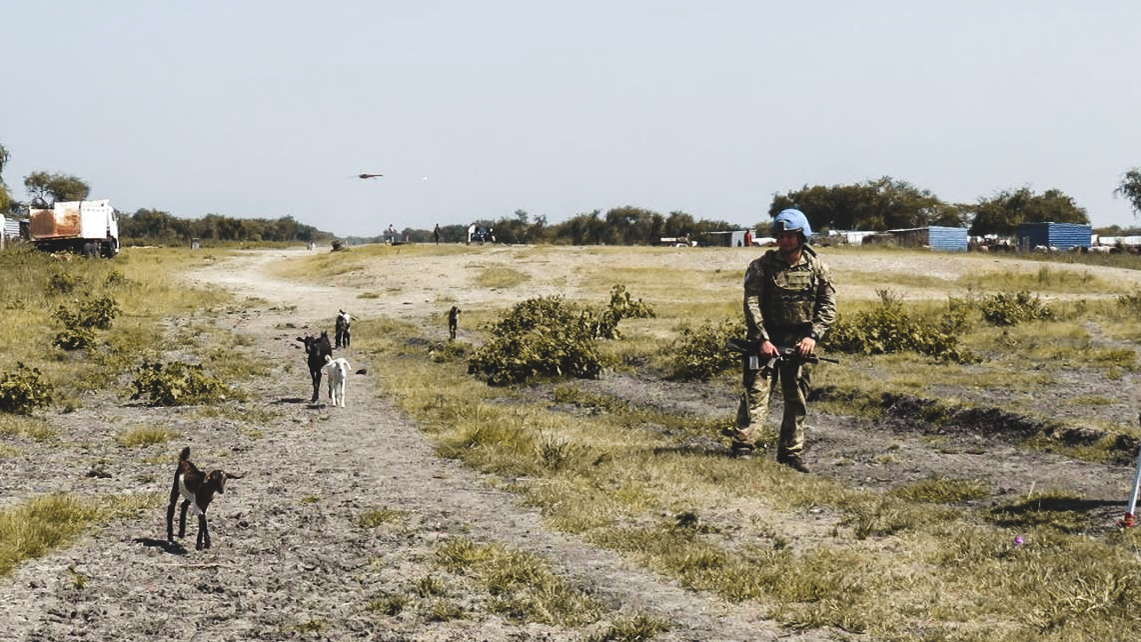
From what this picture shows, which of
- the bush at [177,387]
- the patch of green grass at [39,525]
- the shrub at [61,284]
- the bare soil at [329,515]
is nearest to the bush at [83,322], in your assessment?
the shrub at [61,284]

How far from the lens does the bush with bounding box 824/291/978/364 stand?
21172 mm

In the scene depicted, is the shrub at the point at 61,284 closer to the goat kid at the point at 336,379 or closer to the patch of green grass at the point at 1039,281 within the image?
the goat kid at the point at 336,379

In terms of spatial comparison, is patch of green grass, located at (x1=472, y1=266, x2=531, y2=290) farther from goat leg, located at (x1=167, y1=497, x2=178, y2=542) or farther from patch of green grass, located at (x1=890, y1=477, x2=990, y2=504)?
goat leg, located at (x1=167, y1=497, x2=178, y2=542)

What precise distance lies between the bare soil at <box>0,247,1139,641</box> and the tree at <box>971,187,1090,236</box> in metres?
111

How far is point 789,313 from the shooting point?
11.7 meters

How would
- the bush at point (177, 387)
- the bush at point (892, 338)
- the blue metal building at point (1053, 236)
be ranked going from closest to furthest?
the bush at point (177, 387) < the bush at point (892, 338) < the blue metal building at point (1053, 236)

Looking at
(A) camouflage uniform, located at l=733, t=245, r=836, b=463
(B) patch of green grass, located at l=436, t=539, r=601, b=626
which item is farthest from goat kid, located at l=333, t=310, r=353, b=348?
(B) patch of green grass, located at l=436, t=539, r=601, b=626

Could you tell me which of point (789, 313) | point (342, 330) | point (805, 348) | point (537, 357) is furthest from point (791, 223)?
point (342, 330)

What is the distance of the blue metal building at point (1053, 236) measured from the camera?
3324 inches

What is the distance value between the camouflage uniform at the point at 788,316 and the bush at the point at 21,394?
916 centimetres

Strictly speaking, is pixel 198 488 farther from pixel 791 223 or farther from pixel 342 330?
pixel 342 330

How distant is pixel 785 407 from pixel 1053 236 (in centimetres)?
7924

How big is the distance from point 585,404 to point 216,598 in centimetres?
1044

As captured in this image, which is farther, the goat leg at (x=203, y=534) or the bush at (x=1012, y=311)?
the bush at (x=1012, y=311)
